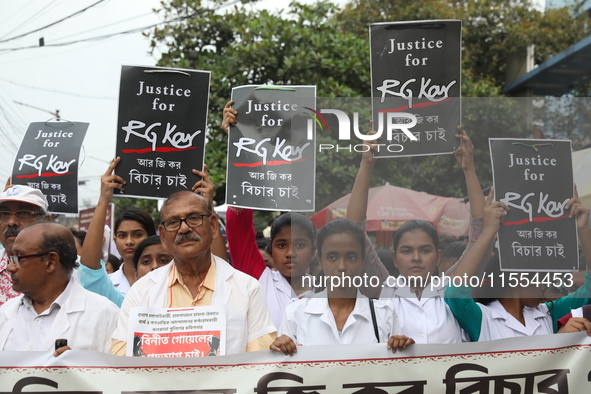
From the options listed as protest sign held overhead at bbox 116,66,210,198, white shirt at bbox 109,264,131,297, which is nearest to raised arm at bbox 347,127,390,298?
protest sign held overhead at bbox 116,66,210,198

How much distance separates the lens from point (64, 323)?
10.7 feet

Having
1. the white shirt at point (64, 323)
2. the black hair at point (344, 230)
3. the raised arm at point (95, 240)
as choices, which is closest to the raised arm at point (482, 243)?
the black hair at point (344, 230)

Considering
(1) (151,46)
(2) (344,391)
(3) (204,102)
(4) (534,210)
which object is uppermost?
(1) (151,46)

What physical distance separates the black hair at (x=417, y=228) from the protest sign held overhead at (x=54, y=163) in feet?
8.12

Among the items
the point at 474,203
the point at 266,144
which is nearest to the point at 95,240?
the point at 266,144

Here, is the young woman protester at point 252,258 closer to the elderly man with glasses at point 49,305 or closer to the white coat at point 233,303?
the white coat at point 233,303

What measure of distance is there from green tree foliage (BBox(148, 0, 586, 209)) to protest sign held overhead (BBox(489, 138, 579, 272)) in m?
0.10

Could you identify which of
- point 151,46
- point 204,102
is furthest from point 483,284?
point 151,46

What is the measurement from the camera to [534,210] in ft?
11.8

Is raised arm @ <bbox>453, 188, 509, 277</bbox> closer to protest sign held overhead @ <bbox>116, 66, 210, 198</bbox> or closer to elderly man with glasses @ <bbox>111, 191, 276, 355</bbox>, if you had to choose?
elderly man with glasses @ <bbox>111, 191, 276, 355</bbox>

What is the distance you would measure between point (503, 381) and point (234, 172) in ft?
6.46

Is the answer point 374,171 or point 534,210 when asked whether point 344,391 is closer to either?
point 374,171

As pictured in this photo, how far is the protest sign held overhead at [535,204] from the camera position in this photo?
359cm

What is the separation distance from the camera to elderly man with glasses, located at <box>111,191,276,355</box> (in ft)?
10.3
